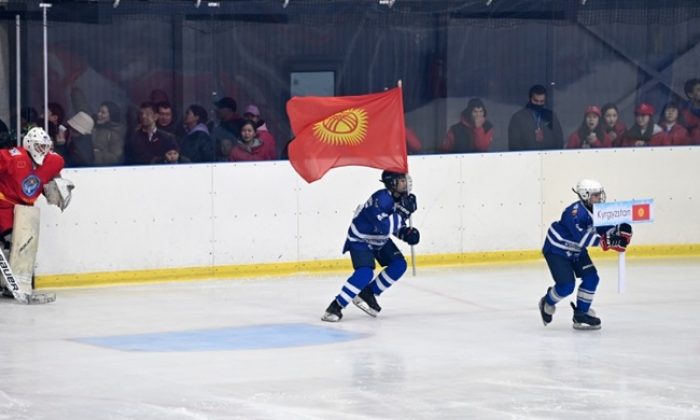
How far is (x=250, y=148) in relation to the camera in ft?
43.6

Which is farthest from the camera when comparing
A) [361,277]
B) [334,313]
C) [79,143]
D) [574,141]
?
[574,141]

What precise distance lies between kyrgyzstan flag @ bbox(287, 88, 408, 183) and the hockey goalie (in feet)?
5.49

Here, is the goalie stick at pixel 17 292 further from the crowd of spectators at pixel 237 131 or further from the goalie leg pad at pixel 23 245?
the crowd of spectators at pixel 237 131

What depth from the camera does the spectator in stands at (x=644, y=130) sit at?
14453 mm

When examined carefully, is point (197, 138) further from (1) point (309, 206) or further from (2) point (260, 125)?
(1) point (309, 206)

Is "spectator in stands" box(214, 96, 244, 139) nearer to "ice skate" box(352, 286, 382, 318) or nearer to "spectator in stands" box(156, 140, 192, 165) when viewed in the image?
"spectator in stands" box(156, 140, 192, 165)

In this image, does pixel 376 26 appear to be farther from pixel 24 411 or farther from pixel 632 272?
pixel 24 411

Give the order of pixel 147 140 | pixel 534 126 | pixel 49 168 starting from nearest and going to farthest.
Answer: pixel 49 168, pixel 147 140, pixel 534 126

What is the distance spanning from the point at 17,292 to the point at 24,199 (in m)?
0.66

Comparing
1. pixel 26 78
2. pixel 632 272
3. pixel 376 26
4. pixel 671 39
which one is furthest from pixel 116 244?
pixel 671 39

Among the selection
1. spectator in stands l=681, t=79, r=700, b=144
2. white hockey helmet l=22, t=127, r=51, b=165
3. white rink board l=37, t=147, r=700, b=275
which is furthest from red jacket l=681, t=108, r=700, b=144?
white hockey helmet l=22, t=127, r=51, b=165

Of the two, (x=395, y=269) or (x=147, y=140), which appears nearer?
(x=395, y=269)

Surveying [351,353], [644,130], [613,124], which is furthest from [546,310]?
[644,130]

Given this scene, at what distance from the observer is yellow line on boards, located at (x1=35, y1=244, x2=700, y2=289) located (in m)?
12.6
